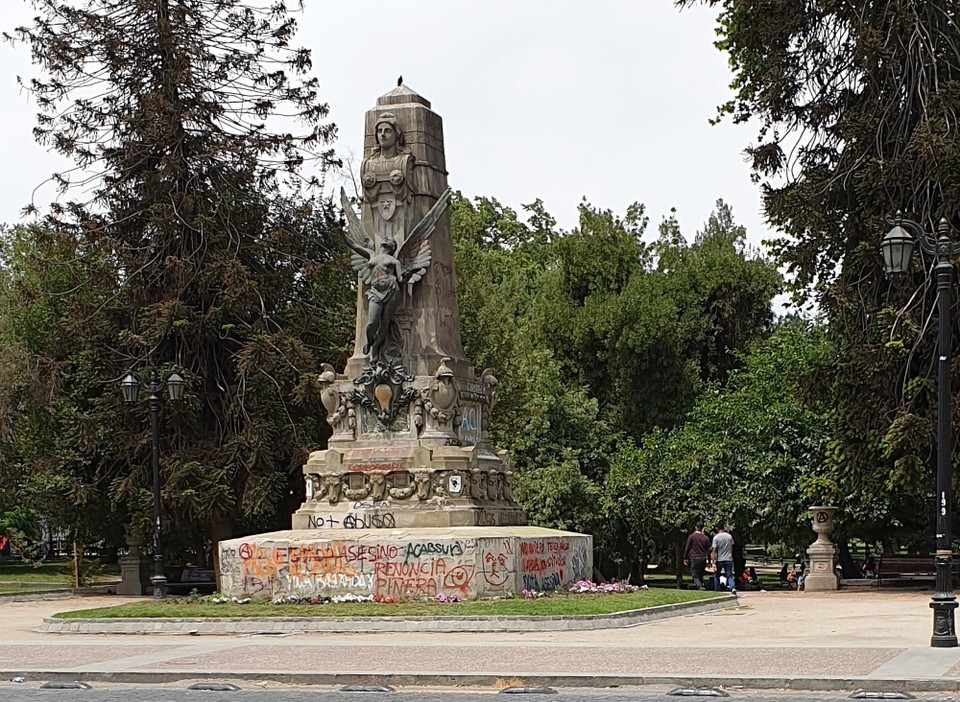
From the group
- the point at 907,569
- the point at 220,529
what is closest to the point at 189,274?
the point at 220,529

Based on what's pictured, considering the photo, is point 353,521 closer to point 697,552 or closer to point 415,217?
point 415,217

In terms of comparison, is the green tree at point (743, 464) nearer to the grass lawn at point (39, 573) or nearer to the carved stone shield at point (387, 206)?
the carved stone shield at point (387, 206)

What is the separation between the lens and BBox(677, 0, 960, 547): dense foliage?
104 feet

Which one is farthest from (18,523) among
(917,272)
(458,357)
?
(917,272)

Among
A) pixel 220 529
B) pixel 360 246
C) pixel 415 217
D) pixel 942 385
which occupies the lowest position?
pixel 220 529

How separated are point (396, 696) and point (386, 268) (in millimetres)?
14278

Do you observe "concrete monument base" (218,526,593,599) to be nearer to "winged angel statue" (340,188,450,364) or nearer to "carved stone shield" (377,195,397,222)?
"winged angel statue" (340,188,450,364)

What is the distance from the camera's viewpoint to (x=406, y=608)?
22.7 m

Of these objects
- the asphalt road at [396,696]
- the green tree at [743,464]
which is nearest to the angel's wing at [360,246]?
the green tree at [743,464]

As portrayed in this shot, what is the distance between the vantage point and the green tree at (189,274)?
37219 millimetres

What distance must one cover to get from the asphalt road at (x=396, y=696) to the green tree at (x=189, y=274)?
21.5 meters

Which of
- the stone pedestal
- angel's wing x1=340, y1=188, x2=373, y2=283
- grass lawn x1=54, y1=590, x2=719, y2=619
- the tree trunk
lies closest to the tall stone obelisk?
angel's wing x1=340, y1=188, x2=373, y2=283

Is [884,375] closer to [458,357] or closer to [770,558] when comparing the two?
[458,357]

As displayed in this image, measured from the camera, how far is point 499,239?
67438 millimetres
